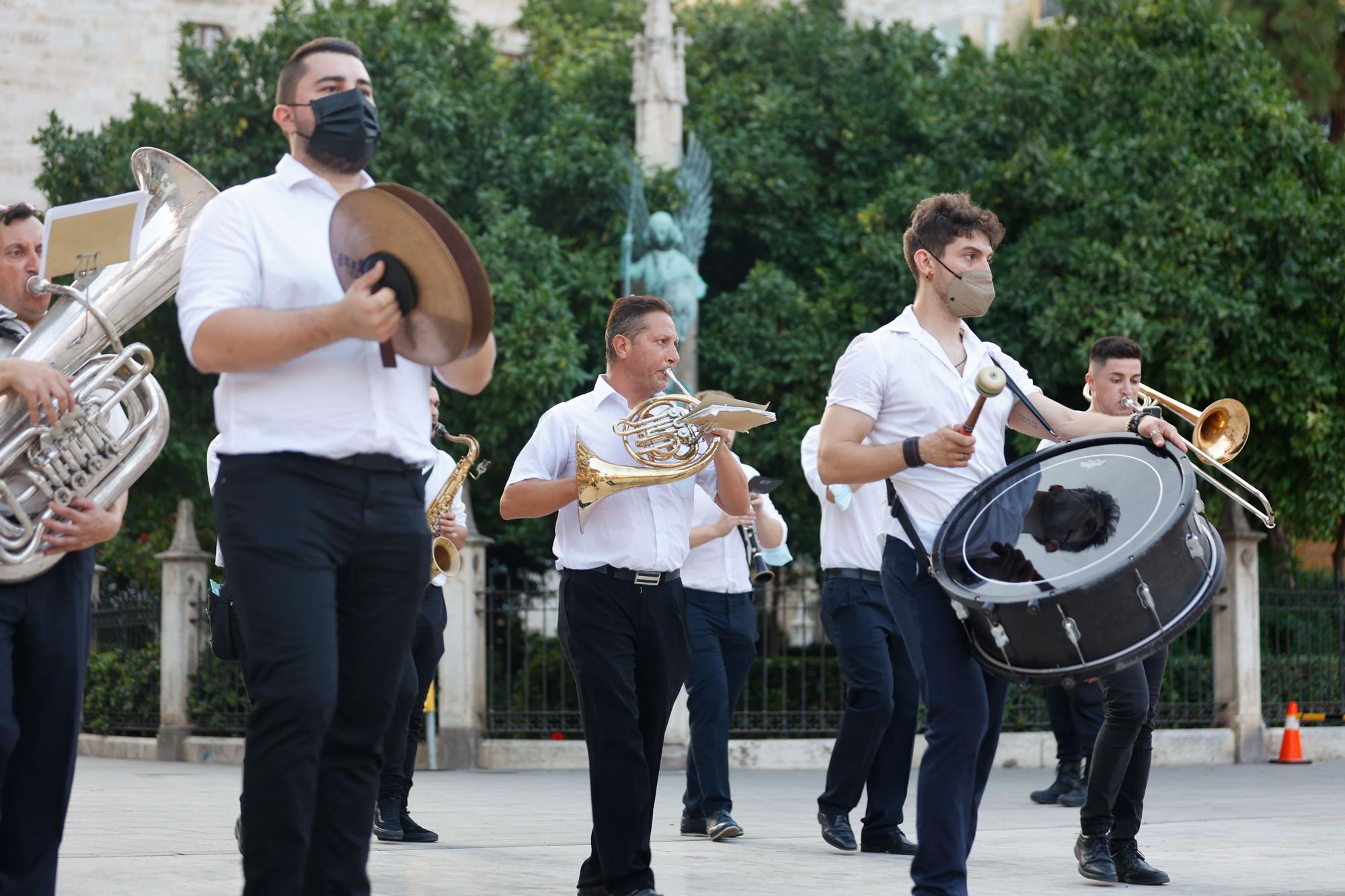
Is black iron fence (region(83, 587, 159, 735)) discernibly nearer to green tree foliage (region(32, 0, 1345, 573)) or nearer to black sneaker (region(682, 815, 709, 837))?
green tree foliage (region(32, 0, 1345, 573))

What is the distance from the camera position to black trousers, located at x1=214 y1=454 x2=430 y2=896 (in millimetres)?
3646

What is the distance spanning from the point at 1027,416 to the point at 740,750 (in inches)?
334

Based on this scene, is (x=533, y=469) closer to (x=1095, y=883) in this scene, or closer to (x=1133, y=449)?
(x=1133, y=449)

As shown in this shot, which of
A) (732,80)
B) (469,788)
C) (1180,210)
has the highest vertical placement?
(732,80)

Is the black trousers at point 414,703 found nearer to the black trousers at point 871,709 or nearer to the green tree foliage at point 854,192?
the black trousers at point 871,709

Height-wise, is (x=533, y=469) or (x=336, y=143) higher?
(x=336, y=143)

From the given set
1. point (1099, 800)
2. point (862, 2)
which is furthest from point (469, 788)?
point (862, 2)

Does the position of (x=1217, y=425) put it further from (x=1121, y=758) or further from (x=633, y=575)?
(x=633, y=575)

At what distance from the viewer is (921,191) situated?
18.8m

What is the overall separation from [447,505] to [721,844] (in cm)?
205

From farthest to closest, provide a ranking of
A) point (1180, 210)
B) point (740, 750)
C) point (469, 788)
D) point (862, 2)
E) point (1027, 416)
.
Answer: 1. point (862, 2)
2. point (1180, 210)
3. point (740, 750)
4. point (469, 788)
5. point (1027, 416)

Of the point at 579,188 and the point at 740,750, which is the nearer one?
the point at 740,750

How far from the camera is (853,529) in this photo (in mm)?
8398

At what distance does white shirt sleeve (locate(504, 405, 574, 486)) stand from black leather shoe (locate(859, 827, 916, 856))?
8.75 ft
